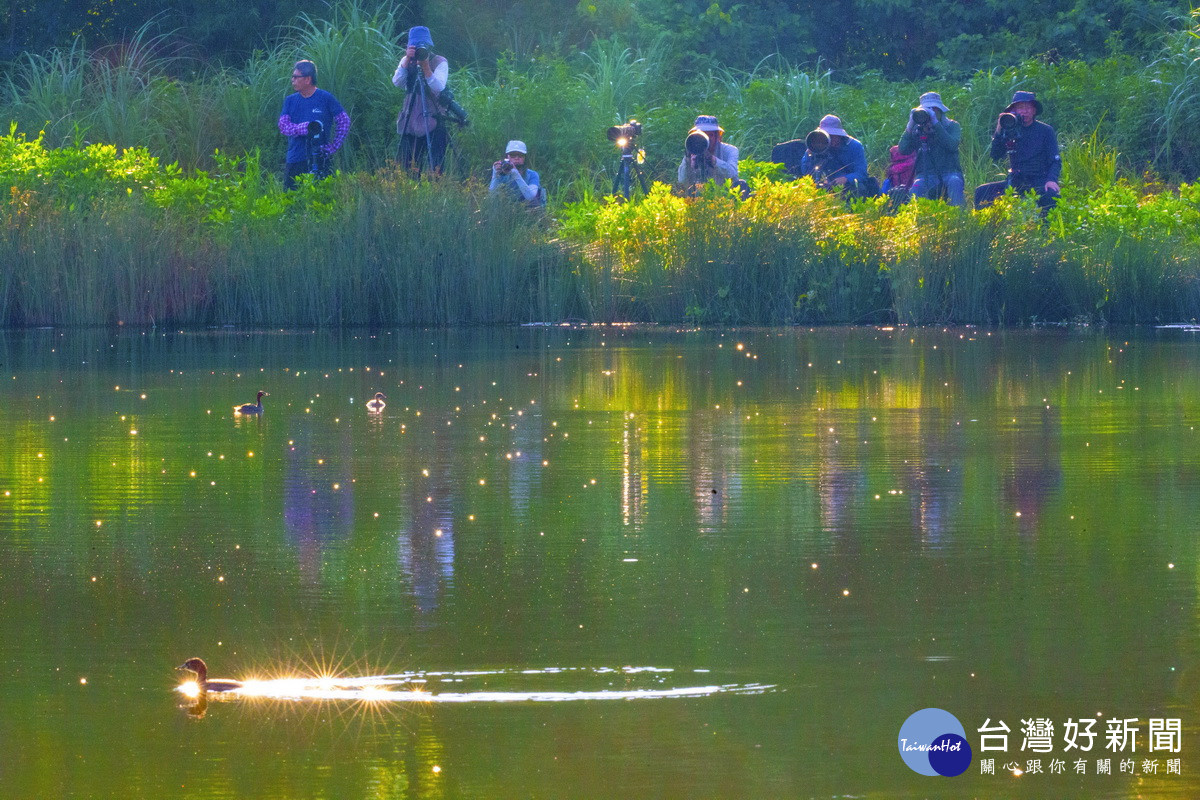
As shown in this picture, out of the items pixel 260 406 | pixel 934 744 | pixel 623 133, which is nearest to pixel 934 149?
pixel 623 133

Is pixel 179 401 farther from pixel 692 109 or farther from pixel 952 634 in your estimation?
pixel 692 109

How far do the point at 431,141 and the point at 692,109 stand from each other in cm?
801

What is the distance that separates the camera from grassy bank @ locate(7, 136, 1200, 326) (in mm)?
18406

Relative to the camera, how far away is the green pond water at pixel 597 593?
4.12 m

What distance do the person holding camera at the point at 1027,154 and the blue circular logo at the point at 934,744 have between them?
54.5 ft

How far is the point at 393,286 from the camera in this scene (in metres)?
19.0


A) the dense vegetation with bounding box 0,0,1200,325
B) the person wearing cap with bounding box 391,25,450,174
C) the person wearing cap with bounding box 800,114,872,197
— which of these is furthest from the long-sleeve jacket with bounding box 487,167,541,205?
the person wearing cap with bounding box 800,114,872,197

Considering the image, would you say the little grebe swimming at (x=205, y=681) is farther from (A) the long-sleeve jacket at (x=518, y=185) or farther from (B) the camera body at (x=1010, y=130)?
(B) the camera body at (x=1010, y=130)

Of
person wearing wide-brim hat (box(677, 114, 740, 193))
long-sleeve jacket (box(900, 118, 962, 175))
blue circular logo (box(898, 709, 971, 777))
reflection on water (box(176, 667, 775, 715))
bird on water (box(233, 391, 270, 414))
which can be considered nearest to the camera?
blue circular logo (box(898, 709, 971, 777))

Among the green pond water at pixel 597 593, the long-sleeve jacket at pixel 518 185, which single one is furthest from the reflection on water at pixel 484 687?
the long-sleeve jacket at pixel 518 185

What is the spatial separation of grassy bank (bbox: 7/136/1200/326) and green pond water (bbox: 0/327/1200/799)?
23.9 feet

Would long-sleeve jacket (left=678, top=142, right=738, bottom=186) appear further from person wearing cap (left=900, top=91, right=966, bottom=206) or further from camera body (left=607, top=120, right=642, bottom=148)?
person wearing cap (left=900, top=91, right=966, bottom=206)

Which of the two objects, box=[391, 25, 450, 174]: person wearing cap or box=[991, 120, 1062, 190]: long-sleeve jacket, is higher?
box=[391, 25, 450, 174]: person wearing cap

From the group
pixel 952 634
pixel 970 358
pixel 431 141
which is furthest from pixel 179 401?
pixel 431 141
